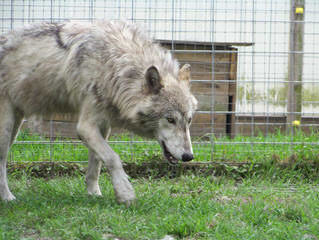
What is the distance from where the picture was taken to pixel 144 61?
4.09 m

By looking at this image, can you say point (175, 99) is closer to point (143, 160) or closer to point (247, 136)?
point (143, 160)

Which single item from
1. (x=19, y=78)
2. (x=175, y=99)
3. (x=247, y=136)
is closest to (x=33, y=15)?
(x=19, y=78)

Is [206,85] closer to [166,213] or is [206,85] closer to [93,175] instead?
[93,175]

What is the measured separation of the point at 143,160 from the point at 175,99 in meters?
1.91

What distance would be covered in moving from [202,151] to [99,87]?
2.26 m

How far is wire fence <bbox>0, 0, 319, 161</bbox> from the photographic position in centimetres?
571

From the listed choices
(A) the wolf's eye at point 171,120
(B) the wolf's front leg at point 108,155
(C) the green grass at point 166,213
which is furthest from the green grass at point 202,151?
(A) the wolf's eye at point 171,120

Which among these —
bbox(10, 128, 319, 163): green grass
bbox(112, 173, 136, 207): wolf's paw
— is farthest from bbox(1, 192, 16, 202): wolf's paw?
bbox(10, 128, 319, 163): green grass

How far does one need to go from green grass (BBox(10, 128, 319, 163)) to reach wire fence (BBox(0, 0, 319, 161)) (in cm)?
1

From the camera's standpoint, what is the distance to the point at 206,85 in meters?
6.30

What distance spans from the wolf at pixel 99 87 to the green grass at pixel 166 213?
0.29 metres

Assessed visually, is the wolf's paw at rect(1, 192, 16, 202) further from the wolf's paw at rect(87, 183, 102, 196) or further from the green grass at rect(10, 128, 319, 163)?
the green grass at rect(10, 128, 319, 163)

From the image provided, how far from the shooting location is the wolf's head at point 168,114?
3.81 meters

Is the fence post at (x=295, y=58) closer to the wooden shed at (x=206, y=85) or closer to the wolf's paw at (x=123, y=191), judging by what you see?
the wooden shed at (x=206, y=85)
